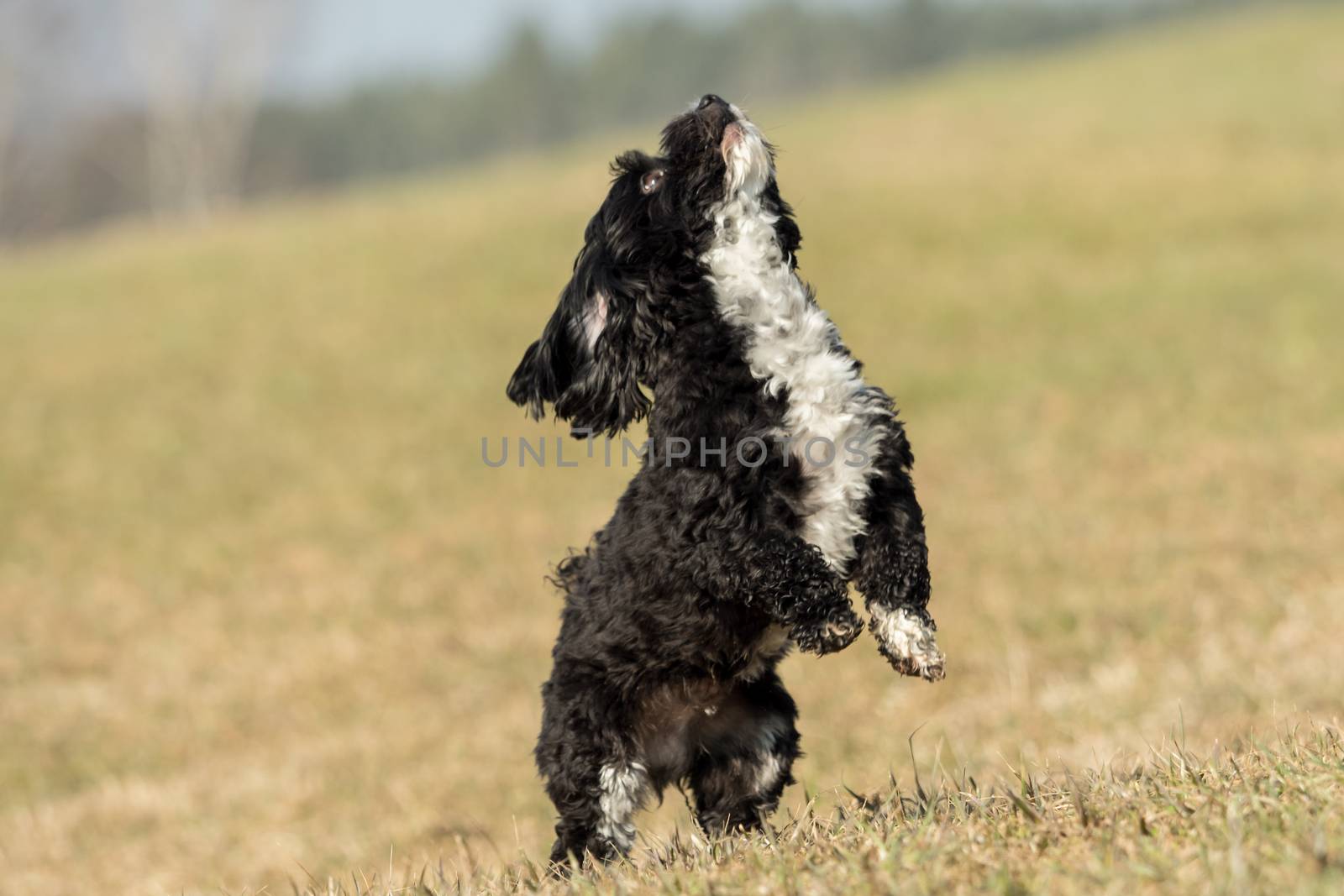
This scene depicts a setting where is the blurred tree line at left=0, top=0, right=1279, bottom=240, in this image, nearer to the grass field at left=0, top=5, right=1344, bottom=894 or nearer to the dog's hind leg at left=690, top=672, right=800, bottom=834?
the grass field at left=0, top=5, right=1344, bottom=894

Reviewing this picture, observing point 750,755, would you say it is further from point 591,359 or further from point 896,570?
point 591,359

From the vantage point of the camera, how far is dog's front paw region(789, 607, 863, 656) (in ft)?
11.9

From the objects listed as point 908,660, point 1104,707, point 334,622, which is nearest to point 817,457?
point 908,660

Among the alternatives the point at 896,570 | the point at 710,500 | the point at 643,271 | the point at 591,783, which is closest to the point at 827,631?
the point at 896,570

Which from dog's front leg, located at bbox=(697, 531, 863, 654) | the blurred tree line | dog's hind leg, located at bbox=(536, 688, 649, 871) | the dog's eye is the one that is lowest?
dog's hind leg, located at bbox=(536, 688, 649, 871)

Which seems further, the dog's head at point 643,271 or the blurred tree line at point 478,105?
the blurred tree line at point 478,105

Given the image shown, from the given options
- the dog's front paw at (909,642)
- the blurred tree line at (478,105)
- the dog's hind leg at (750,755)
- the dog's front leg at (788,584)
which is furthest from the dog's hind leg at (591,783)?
the blurred tree line at (478,105)

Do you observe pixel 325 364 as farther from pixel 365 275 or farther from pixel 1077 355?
pixel 1077 355

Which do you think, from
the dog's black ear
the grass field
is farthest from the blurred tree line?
the dog's black ear

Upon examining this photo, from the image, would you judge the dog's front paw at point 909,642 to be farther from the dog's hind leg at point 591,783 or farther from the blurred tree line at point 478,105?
the blurred tree line at point 478,105

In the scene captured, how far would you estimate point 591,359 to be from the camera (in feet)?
13.2

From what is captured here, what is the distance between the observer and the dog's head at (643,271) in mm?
3947

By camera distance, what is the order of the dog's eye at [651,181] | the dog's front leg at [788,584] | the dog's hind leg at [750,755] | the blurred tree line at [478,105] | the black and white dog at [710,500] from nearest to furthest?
the dog's front leg at [788,584] < the black and white dog at [710,500] < the dog's eye at [651,181] < the dog's hind leg at [750,755] < the blurred tree line at [478,105]

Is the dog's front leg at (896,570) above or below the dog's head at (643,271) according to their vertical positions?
below
